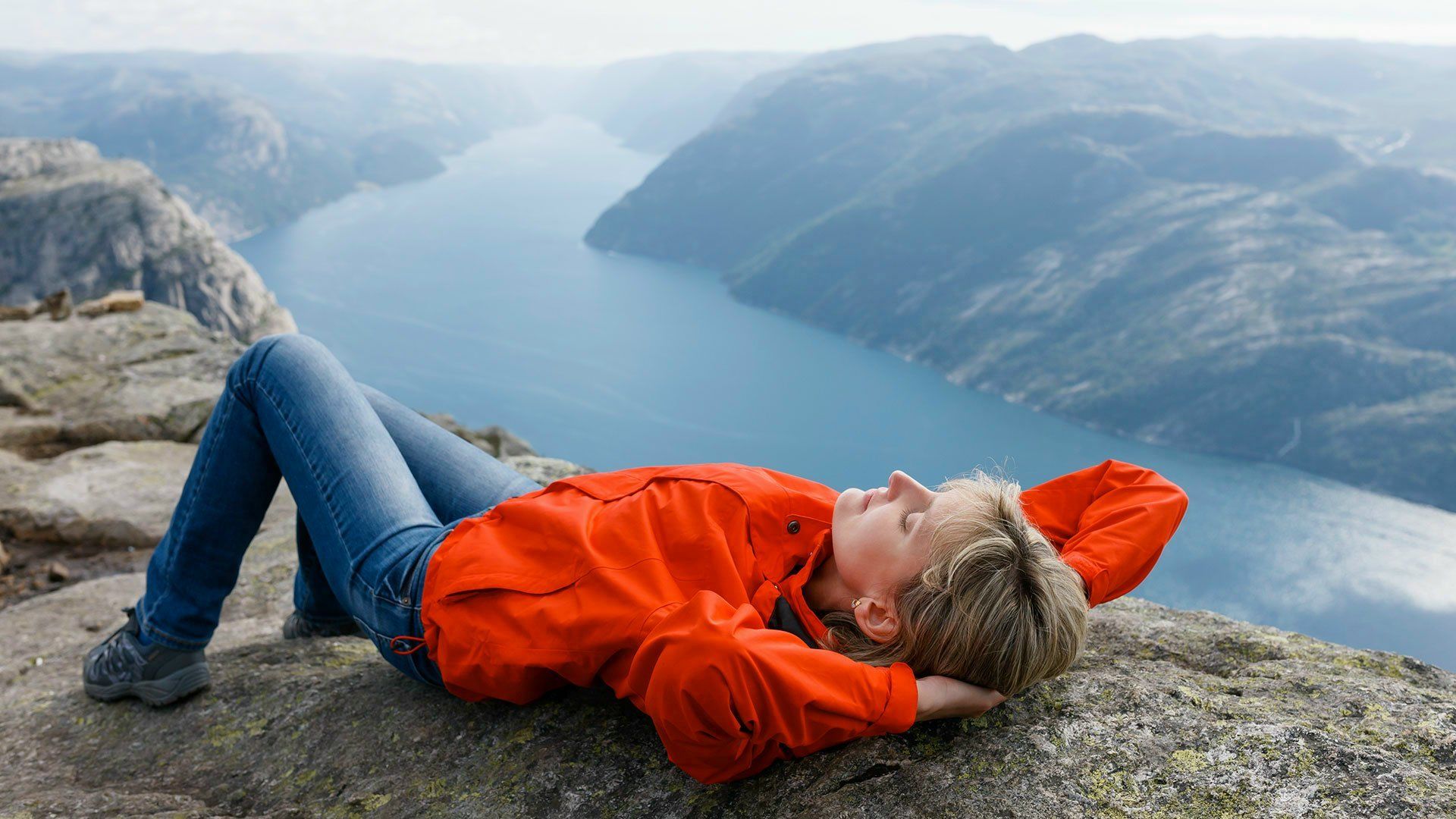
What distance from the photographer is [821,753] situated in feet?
9.38

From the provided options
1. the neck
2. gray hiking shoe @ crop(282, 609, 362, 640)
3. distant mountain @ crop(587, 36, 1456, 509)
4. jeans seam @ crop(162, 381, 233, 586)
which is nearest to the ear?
the neck

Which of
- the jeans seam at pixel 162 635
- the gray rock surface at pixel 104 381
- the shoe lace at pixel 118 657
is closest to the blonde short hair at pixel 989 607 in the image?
the jeans seam at pixel 162 635

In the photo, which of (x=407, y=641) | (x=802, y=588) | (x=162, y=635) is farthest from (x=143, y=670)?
(x=802, y=588)

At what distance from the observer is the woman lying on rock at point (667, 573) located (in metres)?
2.45

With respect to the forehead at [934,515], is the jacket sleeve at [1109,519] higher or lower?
lower

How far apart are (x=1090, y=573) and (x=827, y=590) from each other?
969 millimetres

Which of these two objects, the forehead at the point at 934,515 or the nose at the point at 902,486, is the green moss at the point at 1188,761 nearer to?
the forehead at the point at 934,515

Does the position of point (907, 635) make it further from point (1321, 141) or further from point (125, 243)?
point (1321, 141)

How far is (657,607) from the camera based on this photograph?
2.66m

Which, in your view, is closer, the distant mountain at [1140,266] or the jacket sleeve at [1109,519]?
the jacket sleeve at [1109,519]

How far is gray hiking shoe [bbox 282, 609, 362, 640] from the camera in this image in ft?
14.7

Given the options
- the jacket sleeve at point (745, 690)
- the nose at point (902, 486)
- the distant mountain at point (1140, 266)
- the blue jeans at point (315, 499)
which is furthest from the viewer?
the distant mountain at point (1140, 266)

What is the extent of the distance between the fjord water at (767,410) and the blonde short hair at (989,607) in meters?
58.9

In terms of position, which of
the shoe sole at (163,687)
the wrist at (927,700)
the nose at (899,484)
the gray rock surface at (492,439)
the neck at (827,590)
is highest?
the nose at (899,484)
